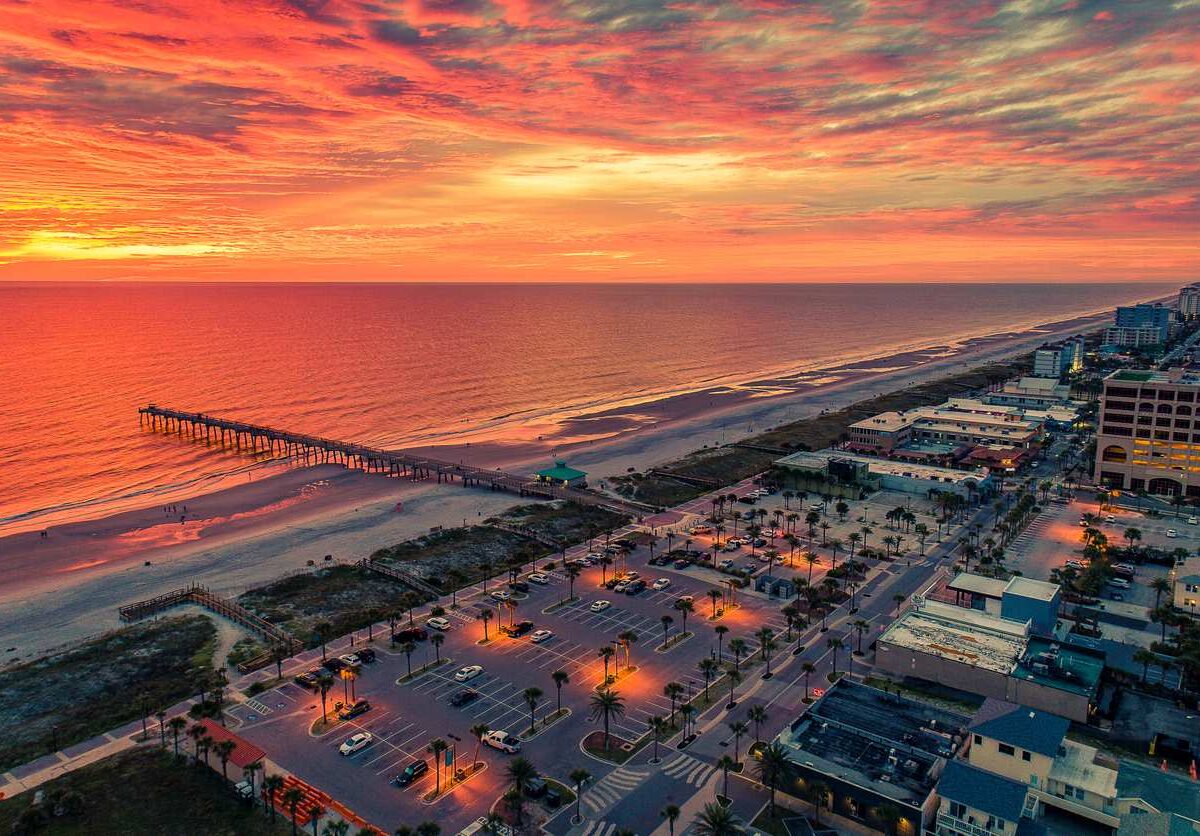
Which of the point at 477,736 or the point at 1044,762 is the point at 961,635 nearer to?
the point at 1044,762

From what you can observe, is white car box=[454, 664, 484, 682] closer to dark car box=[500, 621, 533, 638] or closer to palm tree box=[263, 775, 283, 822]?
dark car box=[500, 621, 533, 638]

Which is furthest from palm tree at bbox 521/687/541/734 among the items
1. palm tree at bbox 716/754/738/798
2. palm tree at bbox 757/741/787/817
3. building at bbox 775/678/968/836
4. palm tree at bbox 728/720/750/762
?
building at bbox 775/678/968/836

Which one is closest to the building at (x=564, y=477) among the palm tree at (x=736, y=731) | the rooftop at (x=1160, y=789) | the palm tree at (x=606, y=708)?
the palm tree at (x=606, y=708)

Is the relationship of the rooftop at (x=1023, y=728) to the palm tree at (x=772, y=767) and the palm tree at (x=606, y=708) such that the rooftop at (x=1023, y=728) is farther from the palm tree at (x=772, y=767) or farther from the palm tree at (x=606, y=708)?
the palm tree at (x=606, y=708)

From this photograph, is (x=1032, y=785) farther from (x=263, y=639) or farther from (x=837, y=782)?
(x=263, y=639)

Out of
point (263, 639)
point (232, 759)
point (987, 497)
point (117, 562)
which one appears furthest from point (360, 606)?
point (987, 497)

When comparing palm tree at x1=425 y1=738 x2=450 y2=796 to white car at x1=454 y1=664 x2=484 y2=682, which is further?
white car at x1=454 y1=664 x2=484 y2=682
